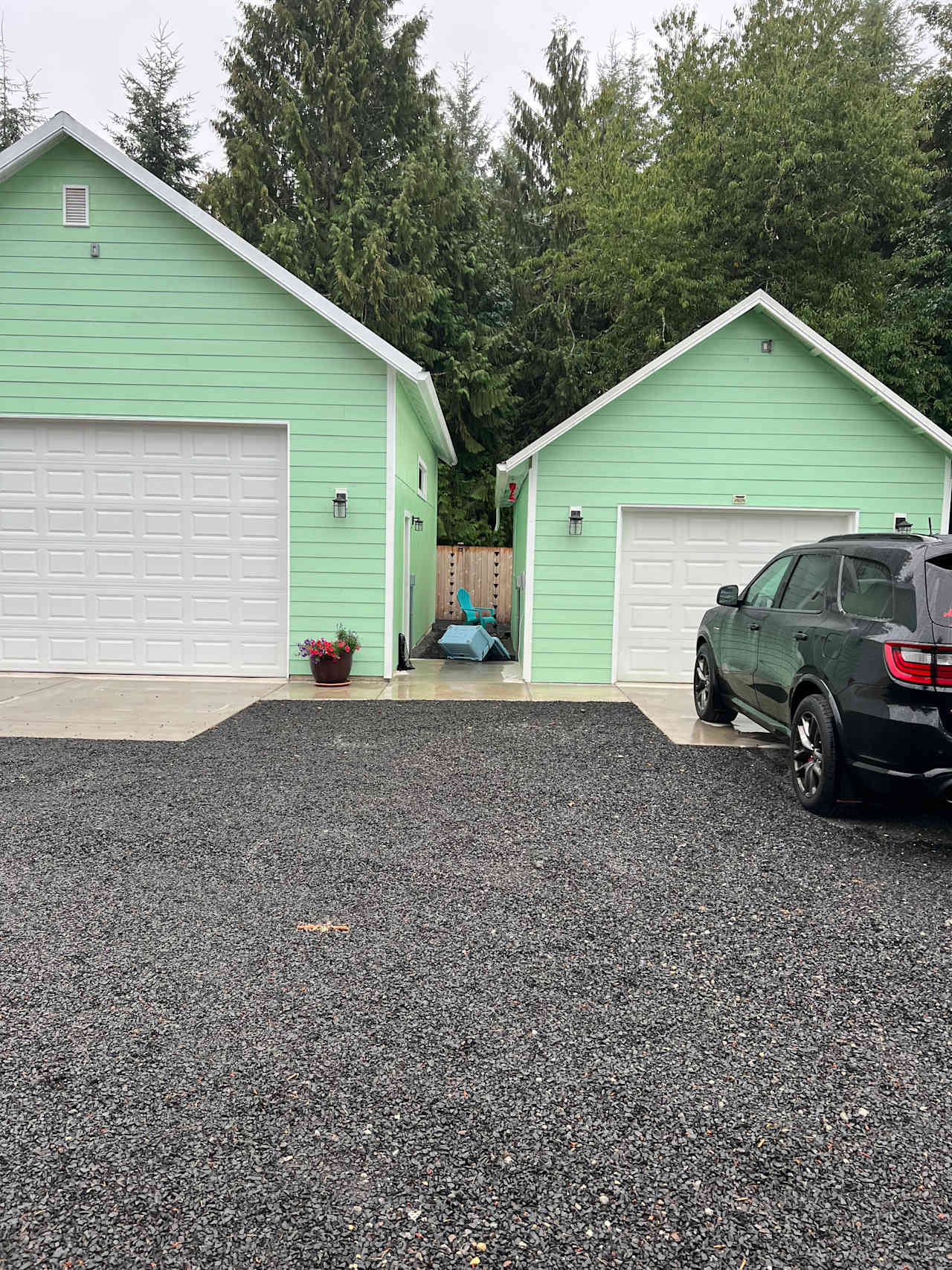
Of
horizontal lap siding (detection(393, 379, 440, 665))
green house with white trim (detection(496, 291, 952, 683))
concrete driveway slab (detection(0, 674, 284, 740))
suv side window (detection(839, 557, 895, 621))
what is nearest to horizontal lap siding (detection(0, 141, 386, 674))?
horizontal lap siding (detection(393, 379, 440, 665))

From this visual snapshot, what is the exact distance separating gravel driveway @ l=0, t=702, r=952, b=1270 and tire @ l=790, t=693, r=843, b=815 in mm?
200

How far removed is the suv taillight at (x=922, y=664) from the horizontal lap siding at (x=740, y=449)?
6.22m

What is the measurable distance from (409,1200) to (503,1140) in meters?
0.32

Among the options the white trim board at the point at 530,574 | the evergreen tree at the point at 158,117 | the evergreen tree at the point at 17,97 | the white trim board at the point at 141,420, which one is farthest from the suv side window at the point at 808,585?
the evergreen tree at the point at 17,97

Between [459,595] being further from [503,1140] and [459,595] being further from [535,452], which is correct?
[503,1140]

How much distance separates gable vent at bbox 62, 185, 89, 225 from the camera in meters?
9.69

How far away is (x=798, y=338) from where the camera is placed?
10.2 metres

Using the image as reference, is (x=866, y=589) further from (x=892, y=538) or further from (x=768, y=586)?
(x=768, y=586)

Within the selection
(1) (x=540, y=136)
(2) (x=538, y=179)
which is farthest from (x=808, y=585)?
(1) (x=540, y=136)

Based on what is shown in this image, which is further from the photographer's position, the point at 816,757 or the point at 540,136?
the point at 540,136

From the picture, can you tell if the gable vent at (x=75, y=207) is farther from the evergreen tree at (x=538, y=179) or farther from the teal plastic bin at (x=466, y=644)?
the evergreen tree at (x=538, y=179)

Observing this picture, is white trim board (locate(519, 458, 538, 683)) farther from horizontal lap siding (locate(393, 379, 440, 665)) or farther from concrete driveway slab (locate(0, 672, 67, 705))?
concrete driveway slab (locate(0, 672, 67, 705))

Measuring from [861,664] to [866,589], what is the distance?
21.9 inches

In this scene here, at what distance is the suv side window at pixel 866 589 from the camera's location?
4.78 meters
